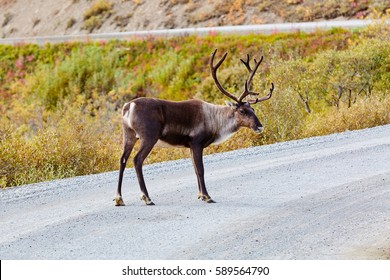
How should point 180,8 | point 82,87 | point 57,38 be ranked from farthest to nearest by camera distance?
point 180,8 → point 57,38 → point 82,87

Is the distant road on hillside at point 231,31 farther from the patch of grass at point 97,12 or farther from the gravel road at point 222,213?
the gravel road at point 222,213

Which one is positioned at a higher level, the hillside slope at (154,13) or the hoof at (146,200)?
the hoof at (146,200)

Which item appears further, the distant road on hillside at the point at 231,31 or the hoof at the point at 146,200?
the distant road on hillside at the point at 231,31

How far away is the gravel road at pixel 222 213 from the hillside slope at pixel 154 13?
2995 centimetres

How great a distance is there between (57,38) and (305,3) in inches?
505

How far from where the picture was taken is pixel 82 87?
38500mm

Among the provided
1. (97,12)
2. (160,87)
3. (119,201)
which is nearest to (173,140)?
(119,201)

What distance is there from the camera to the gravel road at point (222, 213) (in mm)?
9508

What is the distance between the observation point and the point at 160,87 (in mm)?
36812

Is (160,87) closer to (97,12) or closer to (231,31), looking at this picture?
(231,31)

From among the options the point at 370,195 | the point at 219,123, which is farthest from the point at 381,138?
the point at 219,123

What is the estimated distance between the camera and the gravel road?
9.51m

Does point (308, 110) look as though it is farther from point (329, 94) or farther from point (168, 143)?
point (168, 143)

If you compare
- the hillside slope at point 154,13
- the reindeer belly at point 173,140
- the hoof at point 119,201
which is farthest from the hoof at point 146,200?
the hillside slope at point 154,13
